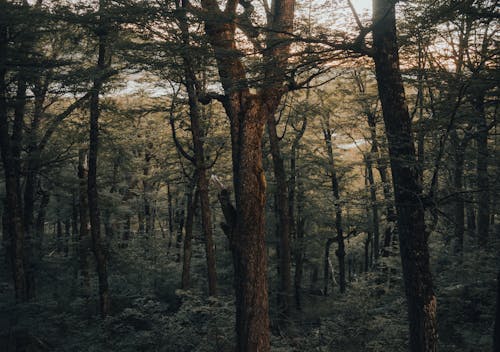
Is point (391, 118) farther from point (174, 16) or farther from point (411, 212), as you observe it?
point (174, 16)

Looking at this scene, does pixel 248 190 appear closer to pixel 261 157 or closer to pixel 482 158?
pixel 261 157

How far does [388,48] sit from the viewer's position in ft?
16.3

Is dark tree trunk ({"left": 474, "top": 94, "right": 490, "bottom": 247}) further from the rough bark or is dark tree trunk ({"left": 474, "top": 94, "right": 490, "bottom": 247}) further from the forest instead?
the rough bark

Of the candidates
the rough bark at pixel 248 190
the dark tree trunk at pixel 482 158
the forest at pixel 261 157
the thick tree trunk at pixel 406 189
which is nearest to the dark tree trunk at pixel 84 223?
the forest at pixel 261 157

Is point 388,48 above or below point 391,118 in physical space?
above

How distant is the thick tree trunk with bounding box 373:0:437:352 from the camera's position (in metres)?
4.74

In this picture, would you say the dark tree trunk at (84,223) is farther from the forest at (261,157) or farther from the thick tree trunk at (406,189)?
the thick tree trunk at (406,189)

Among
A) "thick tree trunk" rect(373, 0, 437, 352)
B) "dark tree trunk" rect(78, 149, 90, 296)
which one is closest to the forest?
"thick tree trunk" rect(373, 0, 437, 352)

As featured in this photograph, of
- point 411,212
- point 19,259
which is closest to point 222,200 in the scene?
point 411,212

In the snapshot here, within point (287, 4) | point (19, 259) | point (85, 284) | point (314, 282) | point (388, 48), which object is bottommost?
point (314, 282)

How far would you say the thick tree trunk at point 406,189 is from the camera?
474 cm

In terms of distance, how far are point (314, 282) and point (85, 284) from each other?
2298 centimetres

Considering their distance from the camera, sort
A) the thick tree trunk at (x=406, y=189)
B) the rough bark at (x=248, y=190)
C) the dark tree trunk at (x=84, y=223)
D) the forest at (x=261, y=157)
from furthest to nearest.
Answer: the dark tree trunk at (x=84, y=223), the rough bark at (x=248, y=190), the forest at (x=261, y=157), the thick tree trunk at (x=406, y=189)

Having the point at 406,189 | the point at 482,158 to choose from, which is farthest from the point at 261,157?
the point at 482,158
